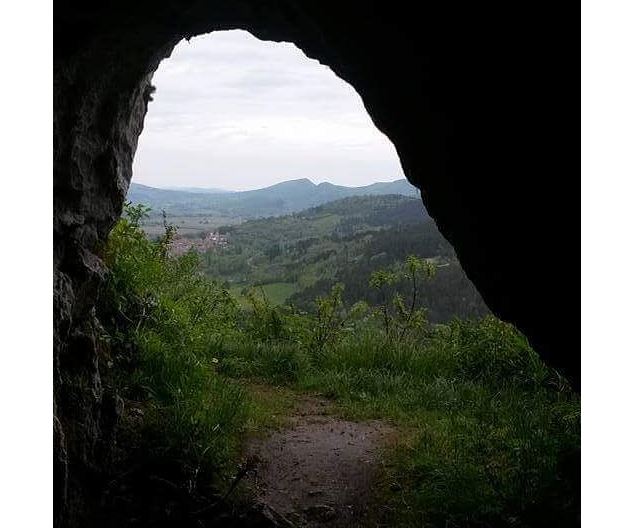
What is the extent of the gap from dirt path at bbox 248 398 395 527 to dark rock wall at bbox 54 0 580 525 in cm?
140

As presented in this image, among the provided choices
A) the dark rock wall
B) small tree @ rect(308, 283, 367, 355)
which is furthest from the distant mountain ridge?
the dark rock wall

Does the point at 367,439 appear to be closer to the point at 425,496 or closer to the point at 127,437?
the point at 425,496

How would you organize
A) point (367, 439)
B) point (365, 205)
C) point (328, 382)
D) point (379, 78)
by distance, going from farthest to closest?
point (365, 205), point (328, 382), point (367, 439), point (379, 78)

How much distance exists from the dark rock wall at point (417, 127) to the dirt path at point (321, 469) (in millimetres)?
1399

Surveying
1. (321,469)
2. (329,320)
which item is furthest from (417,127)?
(329,320)

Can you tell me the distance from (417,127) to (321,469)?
10.0 feet

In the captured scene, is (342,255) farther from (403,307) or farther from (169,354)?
(169,354)

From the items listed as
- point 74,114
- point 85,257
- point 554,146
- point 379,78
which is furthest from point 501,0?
point 85,257

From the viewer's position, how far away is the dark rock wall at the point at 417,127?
2.78m

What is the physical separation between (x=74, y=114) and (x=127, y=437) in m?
2.57

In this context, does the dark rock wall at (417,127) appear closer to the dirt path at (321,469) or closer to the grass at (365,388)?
the grass at (365,388)

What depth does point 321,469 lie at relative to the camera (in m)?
4.95

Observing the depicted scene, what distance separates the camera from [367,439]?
558 cm

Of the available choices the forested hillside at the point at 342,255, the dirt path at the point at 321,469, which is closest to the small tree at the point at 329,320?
the forested hillside at the point at 342,255
